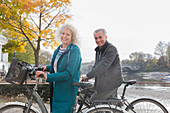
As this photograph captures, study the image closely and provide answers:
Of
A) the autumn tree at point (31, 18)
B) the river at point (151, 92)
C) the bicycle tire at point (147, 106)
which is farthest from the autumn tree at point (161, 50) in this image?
the bicycle tire at point (147, 106)

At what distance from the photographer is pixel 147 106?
115 inches

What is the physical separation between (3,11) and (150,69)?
225 feet

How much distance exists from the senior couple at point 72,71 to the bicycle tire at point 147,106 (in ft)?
1.83

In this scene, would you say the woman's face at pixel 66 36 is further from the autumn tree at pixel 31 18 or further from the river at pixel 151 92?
the autumn tree at pixel 31 18

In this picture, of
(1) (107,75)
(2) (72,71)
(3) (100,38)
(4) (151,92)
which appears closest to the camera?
(2) (72,71)

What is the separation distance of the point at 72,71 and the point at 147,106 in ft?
4.70

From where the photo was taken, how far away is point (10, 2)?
1048 cm

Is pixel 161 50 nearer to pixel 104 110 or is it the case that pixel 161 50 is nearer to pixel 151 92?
pixel 151 92

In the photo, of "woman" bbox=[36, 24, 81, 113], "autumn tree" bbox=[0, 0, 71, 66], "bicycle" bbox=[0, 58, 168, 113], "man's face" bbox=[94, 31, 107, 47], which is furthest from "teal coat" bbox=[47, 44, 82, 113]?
"autumn tree" bbox=[0, 0, 71, 66]

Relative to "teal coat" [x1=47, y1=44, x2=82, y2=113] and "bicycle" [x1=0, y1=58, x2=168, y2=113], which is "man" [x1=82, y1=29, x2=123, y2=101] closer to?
"bicycle" [x1=0, y1=58, x2=168, y2=113]

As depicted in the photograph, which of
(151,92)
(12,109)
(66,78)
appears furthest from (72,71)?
(151,92)

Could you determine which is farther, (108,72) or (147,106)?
(147,106)

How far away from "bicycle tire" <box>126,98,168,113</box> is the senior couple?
557mm

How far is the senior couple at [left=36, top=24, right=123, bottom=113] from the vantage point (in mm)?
2146
